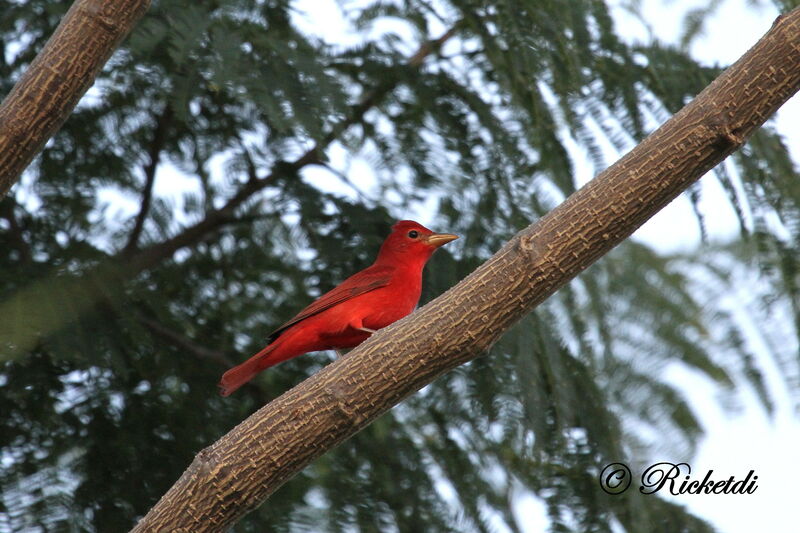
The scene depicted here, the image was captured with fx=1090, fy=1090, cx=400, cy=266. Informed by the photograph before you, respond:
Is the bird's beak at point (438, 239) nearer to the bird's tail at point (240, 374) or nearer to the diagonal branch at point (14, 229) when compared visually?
the bird's tail at point (240, 374)

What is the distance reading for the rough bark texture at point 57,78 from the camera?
342 centimetres

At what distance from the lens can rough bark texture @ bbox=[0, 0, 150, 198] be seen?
135 inches

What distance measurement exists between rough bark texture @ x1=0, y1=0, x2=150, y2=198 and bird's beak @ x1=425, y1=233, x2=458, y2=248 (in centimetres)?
163

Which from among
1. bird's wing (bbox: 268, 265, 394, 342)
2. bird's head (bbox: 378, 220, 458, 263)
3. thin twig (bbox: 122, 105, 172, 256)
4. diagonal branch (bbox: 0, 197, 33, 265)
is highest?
thin twig (bbox: 122, 105, 172, 256)

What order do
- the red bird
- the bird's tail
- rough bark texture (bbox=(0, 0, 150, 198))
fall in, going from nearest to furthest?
Result: 1. rough bark texture (bbox=(0, 0, 150, 198))
2. the bird's tail
3. the red bird

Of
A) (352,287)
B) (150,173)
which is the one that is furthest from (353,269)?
(150,173)

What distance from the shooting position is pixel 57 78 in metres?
3.45

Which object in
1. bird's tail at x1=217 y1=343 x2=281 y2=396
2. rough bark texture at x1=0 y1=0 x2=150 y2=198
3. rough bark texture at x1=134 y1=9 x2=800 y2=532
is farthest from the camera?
bird's tail at x1=217 y1=343 x2=281 y2=396

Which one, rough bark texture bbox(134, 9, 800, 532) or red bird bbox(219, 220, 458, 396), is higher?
red bird bbox(219, 220, 458, 396)

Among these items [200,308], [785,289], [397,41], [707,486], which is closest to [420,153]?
[397,41]

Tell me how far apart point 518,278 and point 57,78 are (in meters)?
1.60

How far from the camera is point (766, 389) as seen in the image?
4.45m

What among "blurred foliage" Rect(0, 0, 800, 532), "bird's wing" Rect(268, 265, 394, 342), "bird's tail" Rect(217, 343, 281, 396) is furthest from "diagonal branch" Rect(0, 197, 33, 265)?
"bird's wing" Rect(268, 265, 394, 342)

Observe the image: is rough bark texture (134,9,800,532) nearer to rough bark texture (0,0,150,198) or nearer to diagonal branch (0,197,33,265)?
rough bark texture (0,0,150,198)
